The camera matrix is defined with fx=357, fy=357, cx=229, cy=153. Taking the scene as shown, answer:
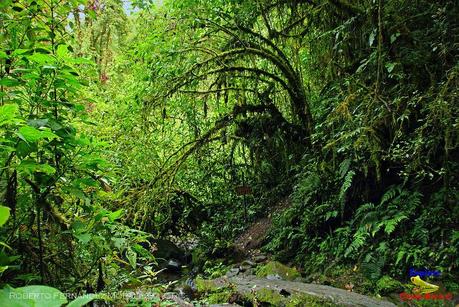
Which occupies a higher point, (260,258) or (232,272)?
(260,258)

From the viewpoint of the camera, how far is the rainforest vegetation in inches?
74.7

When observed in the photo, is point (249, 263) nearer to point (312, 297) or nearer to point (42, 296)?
point (312, 297)

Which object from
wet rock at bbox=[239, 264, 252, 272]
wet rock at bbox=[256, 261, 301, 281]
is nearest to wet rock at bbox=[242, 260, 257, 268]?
wet rock at bbox=[239, 264, 252, 272]

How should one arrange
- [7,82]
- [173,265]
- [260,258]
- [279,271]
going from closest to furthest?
[7,82], [279,271], [260,258], [173,265]

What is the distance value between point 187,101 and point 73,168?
553cm

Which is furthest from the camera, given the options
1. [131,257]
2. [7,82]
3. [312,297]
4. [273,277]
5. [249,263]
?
[249,263]

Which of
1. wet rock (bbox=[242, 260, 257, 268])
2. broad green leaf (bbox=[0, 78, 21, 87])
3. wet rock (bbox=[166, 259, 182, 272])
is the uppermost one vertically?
broad green leaf (bbox=[0, 78, 21, 87])

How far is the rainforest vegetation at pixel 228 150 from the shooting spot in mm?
1897

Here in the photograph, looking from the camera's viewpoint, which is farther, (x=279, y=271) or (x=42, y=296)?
(x=279, y=271)

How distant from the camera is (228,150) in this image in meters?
9.39

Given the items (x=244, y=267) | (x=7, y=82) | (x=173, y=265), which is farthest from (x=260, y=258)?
(x=7, y=82)

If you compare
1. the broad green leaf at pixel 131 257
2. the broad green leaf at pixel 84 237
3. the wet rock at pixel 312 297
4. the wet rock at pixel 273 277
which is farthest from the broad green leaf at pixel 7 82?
the wet rock at pixel 273 277

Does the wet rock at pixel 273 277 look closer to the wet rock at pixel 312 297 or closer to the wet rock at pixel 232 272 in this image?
the wet rock at pixel 232 272

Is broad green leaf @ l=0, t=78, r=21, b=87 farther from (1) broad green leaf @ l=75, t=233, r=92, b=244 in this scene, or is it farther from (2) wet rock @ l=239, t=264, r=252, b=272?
(2) wet rock @ l=239, t=264, r=252, b=272
